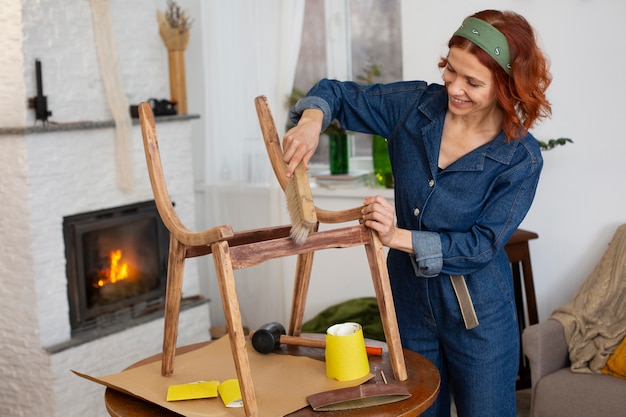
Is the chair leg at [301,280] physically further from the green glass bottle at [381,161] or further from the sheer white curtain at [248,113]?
the sheer white curtain at [248,113]

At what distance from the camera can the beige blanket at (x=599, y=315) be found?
3.06 m

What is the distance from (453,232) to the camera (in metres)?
1.99

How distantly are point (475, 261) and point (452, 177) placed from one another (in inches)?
8.4

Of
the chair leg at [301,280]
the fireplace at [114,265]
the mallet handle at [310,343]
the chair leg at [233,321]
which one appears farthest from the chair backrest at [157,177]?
the fireplace at [114,265]

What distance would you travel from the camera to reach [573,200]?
12.0ft

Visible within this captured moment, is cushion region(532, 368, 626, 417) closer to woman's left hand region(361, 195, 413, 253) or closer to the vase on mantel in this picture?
woman's left hand region(361, 195, 413, 253)

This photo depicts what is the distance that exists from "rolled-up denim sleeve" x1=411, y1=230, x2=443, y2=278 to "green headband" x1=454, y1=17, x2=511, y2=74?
0.41m

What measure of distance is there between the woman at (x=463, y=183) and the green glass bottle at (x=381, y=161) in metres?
2.01

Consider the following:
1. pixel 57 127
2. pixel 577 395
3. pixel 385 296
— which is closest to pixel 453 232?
pixel 385 296

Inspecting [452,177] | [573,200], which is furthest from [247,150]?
[452,177]

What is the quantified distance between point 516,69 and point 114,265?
Result: 2584mm

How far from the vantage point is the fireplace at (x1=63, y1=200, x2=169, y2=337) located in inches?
148

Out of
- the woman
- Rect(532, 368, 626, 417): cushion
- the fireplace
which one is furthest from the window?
the woman

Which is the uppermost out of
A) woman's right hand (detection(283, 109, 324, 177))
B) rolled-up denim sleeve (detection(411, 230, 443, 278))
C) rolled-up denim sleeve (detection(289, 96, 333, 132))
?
rolled-up denim sleeve (detection(289, 96, 333, 132))
